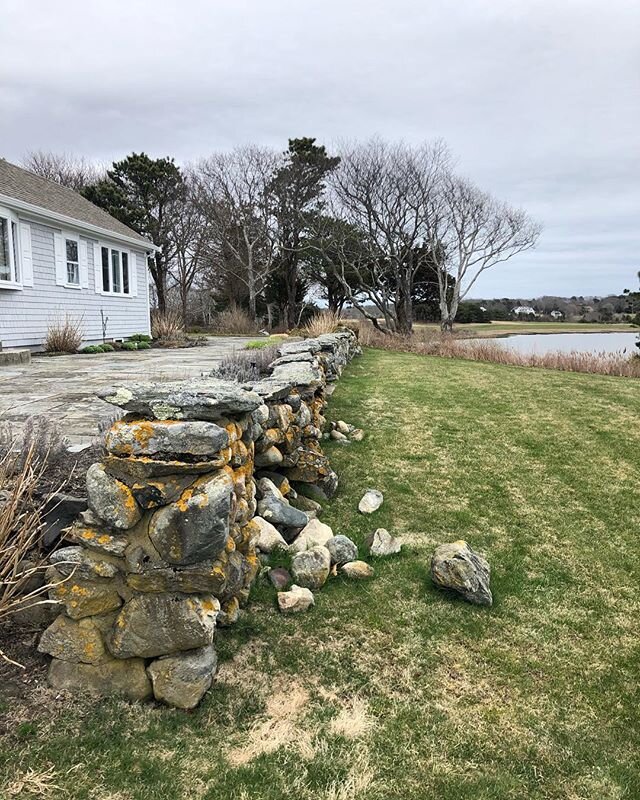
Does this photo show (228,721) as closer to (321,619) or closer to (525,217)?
(321,619)

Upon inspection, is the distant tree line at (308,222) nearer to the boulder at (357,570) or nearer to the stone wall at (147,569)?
the boulder at (357,570)

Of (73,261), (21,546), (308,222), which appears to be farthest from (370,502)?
(308,222)

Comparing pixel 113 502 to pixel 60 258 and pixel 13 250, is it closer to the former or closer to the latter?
pixel 13 250

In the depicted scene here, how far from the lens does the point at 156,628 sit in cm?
179

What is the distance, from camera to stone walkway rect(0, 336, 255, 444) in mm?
3475

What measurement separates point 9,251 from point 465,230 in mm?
18178

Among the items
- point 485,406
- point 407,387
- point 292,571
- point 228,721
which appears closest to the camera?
point 228,721

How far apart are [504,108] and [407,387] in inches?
422

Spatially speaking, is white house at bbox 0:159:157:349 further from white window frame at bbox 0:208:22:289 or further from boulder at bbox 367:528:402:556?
boulder at bbox 367:528:402:556

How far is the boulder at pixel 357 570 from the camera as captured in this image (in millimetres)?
2715

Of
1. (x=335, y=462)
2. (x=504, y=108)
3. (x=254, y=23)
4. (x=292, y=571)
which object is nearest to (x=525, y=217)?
(x=504, y=108)

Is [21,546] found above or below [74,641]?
above

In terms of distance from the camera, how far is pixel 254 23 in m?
7.73

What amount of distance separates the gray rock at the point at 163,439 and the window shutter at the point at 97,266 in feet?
39.7
